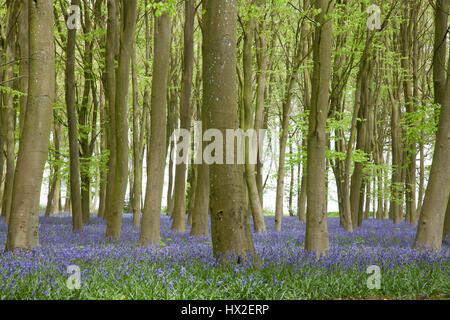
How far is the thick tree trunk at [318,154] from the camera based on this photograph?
8094mm

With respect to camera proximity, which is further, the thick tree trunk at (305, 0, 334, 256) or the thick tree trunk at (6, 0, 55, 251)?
the thick tree trunk at (305, 0, 334, 256)

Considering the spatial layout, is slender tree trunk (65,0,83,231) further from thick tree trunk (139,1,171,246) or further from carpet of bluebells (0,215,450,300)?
carpet of bluebells (0,215,450,300)

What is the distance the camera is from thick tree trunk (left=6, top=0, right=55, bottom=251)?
7.50 m

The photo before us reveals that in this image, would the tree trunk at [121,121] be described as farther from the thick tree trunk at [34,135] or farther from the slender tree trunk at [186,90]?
the thick tree trunk at [34,135]

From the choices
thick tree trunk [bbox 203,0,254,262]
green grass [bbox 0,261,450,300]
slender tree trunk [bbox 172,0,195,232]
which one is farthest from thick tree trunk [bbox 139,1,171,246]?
green grass [bbox 0,261,450,300]

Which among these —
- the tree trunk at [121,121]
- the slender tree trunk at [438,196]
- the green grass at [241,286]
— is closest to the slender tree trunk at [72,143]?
the tree trunk at [121,121]

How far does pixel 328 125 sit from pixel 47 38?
492 inches

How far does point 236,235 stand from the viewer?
595 centimetres

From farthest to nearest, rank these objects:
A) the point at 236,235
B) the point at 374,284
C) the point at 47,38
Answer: the point at 47,38
the point at 236,235
the point at 374,284

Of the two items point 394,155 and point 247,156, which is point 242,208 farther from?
point 394,155

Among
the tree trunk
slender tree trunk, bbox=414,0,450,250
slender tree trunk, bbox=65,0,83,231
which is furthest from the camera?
slender tree trunk, bbox=65,0,83,231

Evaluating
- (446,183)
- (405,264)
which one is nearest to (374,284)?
(405,264)

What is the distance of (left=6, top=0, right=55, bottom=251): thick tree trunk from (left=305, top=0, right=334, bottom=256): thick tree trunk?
17.6ft

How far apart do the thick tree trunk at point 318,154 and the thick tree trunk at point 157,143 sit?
380 cm
